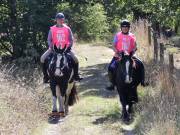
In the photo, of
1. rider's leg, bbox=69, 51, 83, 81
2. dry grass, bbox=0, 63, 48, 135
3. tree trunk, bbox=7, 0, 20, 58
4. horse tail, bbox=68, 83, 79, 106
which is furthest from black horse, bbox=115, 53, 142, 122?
tree trunk, bbox=7, 0, 20, 58

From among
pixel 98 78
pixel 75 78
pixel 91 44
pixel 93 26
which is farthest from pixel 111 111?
pixel 93 26

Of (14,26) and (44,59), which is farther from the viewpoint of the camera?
(14,26)

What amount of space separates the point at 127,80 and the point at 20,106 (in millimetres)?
2781

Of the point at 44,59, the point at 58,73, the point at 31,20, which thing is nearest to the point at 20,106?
the point at 58,73

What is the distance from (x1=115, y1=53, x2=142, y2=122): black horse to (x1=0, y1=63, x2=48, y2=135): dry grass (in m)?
2.15

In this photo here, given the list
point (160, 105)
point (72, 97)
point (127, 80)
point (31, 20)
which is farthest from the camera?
point (31, 20)

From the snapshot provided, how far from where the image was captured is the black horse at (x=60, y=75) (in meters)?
14.0

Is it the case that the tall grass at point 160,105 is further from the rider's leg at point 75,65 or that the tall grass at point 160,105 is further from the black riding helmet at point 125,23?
the rider's leg at point 75,65

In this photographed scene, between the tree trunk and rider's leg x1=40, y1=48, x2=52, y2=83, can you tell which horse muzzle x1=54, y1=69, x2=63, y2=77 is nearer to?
rider's leg x1=40, y1=48, x2=52, y2=83

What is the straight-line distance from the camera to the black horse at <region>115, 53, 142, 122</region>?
13289mm

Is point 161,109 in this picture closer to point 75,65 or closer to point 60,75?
point 60,75

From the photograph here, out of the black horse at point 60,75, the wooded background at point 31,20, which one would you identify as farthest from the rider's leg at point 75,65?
the wooded background at point 31,20

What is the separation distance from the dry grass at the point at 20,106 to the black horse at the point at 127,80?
215cm

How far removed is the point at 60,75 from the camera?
14.1 metres
